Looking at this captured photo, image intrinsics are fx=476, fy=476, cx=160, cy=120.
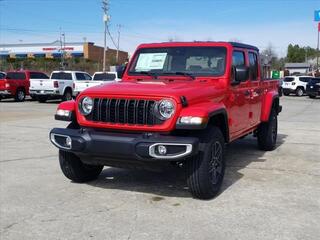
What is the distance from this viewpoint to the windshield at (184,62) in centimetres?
687

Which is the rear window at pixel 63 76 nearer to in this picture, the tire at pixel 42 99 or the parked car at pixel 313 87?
the tire at pixel 42 99

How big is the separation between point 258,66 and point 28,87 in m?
21.1

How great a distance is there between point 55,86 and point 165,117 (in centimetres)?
2068

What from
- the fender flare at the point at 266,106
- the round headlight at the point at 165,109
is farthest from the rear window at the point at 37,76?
the round headlight at the point at 165,109

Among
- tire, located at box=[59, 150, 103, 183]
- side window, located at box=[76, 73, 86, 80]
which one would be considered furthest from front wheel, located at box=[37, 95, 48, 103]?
tire, located at box=[59, 150, 103, 183]

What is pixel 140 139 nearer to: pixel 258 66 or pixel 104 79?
pixel 258 66

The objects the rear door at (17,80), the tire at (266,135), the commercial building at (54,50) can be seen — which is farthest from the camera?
the commercial building at (54,50)

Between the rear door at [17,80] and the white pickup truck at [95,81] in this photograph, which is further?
the rear door at [17,80]

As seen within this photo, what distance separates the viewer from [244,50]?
306 inches

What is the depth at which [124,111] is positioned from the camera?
563 cm

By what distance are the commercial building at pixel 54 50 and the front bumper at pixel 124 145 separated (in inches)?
3440

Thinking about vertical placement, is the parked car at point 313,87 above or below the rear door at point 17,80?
below

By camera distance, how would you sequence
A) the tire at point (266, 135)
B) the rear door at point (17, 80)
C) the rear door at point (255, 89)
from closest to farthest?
the rear door at point (255, 89)
the tire at point (266, 135)
the rear door at point (17, 80)

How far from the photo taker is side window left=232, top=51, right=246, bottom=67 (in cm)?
713
